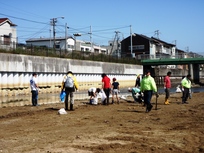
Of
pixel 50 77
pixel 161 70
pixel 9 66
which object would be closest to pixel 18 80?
pixel 9 66

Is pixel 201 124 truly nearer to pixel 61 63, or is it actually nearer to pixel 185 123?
pixel 185 123

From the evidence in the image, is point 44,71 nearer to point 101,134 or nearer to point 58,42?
point 101,134

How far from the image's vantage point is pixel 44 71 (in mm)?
34281

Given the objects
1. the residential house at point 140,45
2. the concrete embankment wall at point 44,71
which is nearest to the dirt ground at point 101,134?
the concrete embankment wall at point 44,71

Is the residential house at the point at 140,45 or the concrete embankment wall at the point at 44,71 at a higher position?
the residential house at the point at 140,45

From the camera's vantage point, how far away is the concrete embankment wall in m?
28.9

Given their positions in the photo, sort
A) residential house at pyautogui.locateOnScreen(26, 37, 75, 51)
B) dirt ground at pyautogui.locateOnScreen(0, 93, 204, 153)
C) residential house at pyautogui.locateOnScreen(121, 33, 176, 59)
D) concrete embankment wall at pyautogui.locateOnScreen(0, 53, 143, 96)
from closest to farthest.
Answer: dirt ground at pyautogui.locateOnScreen(0, 93, 204, 153) → concrete embankment wall at pyautogui.locateOnScreen(0, 53, 143, 96) → residential house at pyautogui.locateOnScreen(26, 37, 75, 51) → residential house at pyautogui.locateOnScreen(121, 33, 176, 59)

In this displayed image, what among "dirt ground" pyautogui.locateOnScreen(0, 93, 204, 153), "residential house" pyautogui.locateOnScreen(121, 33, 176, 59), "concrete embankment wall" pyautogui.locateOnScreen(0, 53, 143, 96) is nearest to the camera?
"dirt ground" pyautogui.locateOnScreen(0, 93, 204, 153)

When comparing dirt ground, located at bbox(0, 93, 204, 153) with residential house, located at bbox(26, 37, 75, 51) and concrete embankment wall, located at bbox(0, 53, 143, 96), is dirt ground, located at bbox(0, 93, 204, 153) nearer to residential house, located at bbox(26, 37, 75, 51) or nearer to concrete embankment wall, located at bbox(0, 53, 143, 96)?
concrete embankment wall, located at bbox(0, 53, 143, 96)

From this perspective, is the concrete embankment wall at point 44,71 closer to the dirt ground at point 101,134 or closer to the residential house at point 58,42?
the dirt ground at point 101,134

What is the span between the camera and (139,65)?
6097 centimetres

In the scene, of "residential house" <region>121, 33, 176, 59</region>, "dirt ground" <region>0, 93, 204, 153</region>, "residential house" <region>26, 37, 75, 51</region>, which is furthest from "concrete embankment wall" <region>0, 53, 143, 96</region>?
"residential house" <region>121, 33, 176, 59</region>

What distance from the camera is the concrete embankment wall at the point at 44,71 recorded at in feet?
94.9

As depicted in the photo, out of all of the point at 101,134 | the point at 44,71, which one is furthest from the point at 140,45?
the point at 101,134
